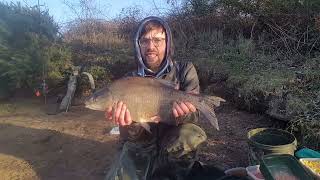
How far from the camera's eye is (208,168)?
3.58 metres

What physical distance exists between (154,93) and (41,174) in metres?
1.82

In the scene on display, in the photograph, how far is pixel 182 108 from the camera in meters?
→ 3.02

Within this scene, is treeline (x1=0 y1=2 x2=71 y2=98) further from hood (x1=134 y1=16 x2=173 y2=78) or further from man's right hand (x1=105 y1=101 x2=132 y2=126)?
man's right hand (x1=105 y1=101 x2=132 y2=126)

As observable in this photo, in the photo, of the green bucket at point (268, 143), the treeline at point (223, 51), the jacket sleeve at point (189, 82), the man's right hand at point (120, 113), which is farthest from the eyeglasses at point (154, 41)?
the treeline at point (223, 51)

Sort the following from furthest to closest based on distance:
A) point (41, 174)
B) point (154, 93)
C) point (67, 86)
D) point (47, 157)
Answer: point (67, 86)
point (47, 157)
point (41, 174)
point (154, 93)

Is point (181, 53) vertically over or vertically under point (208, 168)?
over

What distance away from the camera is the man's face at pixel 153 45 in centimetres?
336

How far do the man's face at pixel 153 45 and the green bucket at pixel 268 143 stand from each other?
1.07m

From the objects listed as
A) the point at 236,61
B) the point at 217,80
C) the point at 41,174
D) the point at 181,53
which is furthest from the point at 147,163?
the point at 181,53

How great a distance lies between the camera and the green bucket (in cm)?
337

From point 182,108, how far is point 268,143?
1143 mm

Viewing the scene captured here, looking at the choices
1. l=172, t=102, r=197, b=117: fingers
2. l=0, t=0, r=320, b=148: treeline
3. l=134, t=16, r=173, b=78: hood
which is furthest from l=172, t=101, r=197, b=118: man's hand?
l=0, t=0, r=320, b=148: treeline

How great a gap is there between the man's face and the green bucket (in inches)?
42.0

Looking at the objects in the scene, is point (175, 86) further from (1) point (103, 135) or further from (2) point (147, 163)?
(1) point (103, 135)
